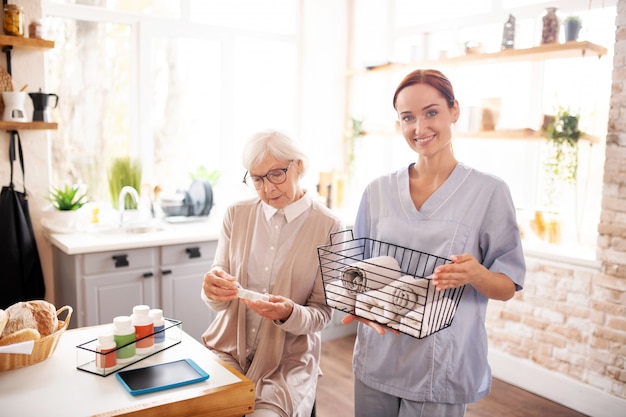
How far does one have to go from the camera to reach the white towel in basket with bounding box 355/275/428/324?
139cm

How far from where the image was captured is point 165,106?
377 cm

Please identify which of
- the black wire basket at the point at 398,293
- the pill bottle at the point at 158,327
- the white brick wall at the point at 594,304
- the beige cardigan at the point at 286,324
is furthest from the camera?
the white brick wall at the point at 594,304

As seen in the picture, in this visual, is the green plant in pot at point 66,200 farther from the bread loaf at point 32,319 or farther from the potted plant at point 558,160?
the potted plant at point 558,160

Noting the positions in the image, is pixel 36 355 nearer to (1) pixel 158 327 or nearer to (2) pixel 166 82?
(1) pixel 158 327

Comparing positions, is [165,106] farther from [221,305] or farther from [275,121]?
[221,305]

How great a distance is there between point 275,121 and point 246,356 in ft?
8.90

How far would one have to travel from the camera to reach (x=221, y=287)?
66.7 inches

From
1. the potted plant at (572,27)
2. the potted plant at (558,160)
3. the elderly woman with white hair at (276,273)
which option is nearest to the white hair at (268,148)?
the elderly woman with white hair at (276,273)

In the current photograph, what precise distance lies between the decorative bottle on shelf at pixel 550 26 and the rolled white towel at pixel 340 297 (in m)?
2.19

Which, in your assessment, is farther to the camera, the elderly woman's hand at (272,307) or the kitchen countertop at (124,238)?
the kitchen countertop at (124,238)

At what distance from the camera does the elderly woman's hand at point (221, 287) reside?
167 cm

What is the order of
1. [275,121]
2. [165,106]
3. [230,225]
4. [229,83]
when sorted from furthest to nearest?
[275,121]
[229,83]
[165,106]
[230,225]

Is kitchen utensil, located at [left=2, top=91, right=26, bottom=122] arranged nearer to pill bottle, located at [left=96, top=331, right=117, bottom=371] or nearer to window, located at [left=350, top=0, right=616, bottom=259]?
pill bottle, located at [left=96, top=331, right=117, bottom=371]

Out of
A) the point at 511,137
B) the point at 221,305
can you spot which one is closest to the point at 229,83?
the point at 511,137
